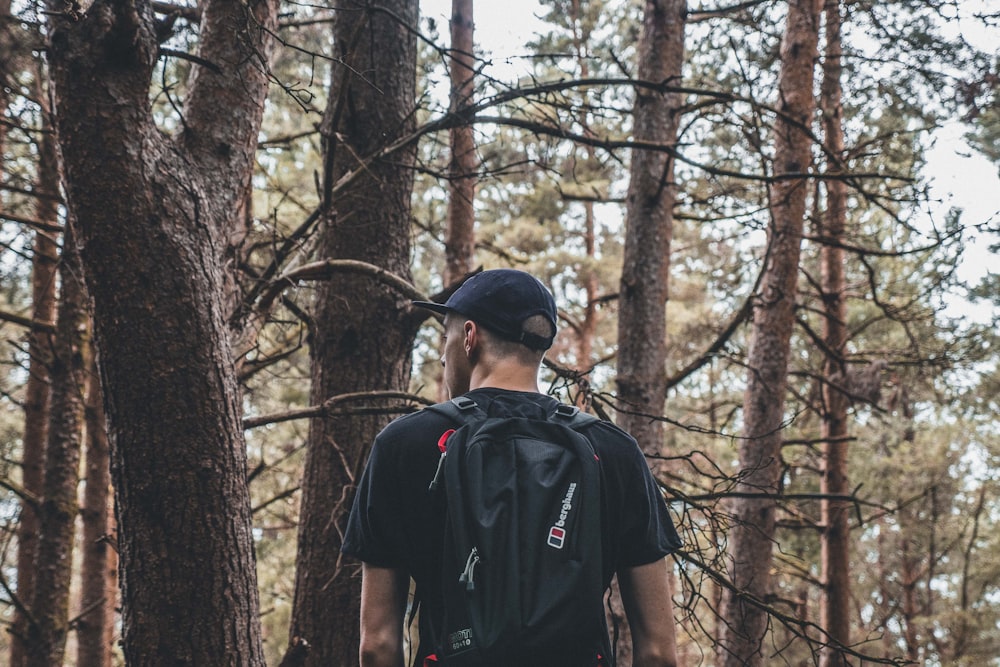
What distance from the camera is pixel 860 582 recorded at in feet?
62.4

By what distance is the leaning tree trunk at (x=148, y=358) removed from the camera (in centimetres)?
244

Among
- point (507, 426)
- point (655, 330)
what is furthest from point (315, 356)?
point (507, 426)

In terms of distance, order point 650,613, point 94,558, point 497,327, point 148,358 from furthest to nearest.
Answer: point 94,558, point 148,358, point 497,327, point 650,613

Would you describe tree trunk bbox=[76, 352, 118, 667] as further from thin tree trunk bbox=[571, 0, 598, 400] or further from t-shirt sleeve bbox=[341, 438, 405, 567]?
thin tree trunk bbox=[571, 0, 598, 400]

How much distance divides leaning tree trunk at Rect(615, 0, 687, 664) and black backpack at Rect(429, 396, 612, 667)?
3406 millimetres

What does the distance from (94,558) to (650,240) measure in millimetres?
5664

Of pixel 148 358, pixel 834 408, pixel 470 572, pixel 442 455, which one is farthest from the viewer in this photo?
pixel 834 408

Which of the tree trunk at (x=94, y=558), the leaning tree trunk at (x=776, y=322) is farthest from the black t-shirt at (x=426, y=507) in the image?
the tree trunk at (x=94, y=558)

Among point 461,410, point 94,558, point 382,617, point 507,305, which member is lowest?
point 94,558

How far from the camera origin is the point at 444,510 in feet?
6.25

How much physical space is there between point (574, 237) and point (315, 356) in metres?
13.9

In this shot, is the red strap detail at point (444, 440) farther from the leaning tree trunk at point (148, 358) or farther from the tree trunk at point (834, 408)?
the tree trunk at point (834, 408)

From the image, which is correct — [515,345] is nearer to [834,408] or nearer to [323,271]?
[323,271]

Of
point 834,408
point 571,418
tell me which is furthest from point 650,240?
point 834,408
